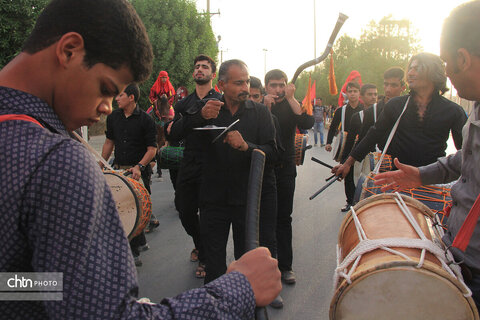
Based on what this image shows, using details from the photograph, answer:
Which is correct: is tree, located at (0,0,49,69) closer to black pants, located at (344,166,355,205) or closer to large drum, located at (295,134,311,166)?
large drum, located at (295,134,311,166)

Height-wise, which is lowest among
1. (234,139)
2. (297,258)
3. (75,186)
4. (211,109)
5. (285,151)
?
(297,258)

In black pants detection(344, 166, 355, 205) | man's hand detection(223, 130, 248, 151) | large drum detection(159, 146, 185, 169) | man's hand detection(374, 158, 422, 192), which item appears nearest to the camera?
man's hand detection(374, 158, 422, 192)

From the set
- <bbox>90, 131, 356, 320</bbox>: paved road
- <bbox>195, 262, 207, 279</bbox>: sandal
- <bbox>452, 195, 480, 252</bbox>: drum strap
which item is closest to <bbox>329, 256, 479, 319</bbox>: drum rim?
<bbox>452, 195, 480, 252</bbox>: drum strap

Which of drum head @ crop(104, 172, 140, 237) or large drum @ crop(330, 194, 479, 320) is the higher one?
large drum @ crop(330, 194, 479, 320)

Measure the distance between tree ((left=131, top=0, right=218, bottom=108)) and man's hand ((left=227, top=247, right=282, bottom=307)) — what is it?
18.0 meters

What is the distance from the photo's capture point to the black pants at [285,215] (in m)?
3.83

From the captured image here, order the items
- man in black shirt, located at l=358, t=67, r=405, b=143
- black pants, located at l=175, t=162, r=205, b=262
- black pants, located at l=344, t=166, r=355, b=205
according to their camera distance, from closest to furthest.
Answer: black pants, located at l=175, t=162, r=205, b=262 < man in black shirt, located at l=358, t=67, r=405, b=143 < black pants, located at l=344, t=166, r=355, b=205

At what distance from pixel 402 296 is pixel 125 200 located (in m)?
2.63

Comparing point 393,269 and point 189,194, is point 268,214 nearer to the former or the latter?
point 189,194

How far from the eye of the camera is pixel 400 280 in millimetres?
1521

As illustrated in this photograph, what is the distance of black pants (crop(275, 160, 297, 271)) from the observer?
151 inches

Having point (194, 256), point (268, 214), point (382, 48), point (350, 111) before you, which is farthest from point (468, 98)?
point (382, 48)

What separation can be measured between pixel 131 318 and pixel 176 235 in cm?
459

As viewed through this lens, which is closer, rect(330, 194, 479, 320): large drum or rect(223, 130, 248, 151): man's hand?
rect(330, 194, 479, 320): large drum
